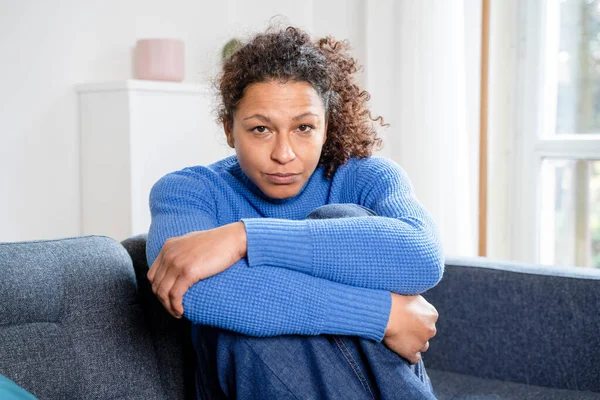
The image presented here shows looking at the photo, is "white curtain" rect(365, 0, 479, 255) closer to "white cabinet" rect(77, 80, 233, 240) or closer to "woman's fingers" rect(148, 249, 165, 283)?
"white cabinet" rect(77, 80, 233, 240)

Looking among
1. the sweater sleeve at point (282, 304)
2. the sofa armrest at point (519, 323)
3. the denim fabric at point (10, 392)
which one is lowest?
the sofa armrest at point (519, 323)

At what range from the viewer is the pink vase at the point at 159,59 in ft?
9.64

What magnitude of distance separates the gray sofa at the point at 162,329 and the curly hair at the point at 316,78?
1.29 feet

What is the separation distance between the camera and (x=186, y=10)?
10.9 ft

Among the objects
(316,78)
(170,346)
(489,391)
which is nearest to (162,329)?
(170,346)

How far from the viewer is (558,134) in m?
2.95

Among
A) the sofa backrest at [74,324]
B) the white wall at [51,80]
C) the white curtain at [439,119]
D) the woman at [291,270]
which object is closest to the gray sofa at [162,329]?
the sofa backrest at [74,324]

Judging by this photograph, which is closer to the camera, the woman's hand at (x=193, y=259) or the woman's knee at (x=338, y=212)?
the woman's hand at (x=193, y=259)

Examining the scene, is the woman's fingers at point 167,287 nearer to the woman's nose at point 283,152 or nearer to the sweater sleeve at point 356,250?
the sweater sleeve at point 356,250

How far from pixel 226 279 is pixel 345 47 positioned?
70 centimetres

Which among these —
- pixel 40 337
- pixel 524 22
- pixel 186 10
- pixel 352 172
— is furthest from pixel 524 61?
pixel 40 337

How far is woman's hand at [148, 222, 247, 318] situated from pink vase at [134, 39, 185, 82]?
186cm

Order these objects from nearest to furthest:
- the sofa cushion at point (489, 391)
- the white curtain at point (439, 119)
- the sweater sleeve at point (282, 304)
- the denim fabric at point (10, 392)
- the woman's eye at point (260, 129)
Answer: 1. the denim fabric at point (10, 392)
2. the sweater sleeve at point (282, 304)
3. the woman's eye at point (260, 129)
4. the sofa cushion at point (489, 391)
5. the white curtain at point (439, 119)

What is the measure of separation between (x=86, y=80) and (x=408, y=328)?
7.16ft
